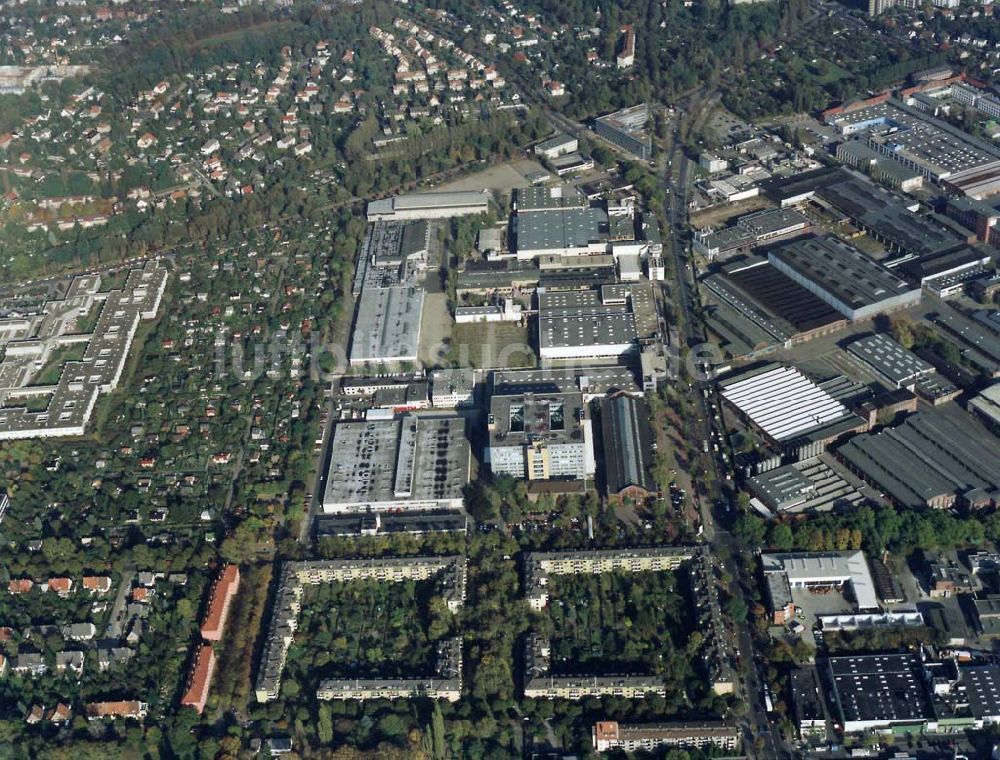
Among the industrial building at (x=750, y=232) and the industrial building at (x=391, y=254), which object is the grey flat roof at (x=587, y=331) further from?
the industrial building at (x=391, y=254)

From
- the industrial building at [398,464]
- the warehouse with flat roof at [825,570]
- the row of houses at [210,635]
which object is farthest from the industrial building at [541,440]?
the row of houses at [210,635]

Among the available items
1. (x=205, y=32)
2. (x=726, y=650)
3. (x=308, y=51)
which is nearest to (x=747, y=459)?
(x=726, y=650)

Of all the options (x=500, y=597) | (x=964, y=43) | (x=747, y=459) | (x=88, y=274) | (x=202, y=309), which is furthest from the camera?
(x=964, y=43)

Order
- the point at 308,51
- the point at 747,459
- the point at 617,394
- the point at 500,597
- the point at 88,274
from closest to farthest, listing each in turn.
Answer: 1. the point at 500,597
2. the point at 747,459
3. the point at 617,394
4. the point at 88,274
5. the point at 308,51

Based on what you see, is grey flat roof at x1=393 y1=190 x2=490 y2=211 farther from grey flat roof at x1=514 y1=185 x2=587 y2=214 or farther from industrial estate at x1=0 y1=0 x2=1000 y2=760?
grey flat roof at x1=514 y1=185 x2=587 y2=214

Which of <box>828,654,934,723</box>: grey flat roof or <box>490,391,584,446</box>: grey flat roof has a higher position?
<box>490,391,584,446</box>: grey flat roof

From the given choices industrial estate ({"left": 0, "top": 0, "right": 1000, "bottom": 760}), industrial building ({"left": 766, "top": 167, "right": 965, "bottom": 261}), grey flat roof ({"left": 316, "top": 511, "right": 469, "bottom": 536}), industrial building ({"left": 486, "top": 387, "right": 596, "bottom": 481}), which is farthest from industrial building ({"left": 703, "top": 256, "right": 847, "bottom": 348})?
grey flat roof ({"left": 316, "top": 511, "right": 469, "bottom": 536})

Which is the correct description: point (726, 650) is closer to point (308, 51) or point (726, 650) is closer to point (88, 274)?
point (88, 274)
